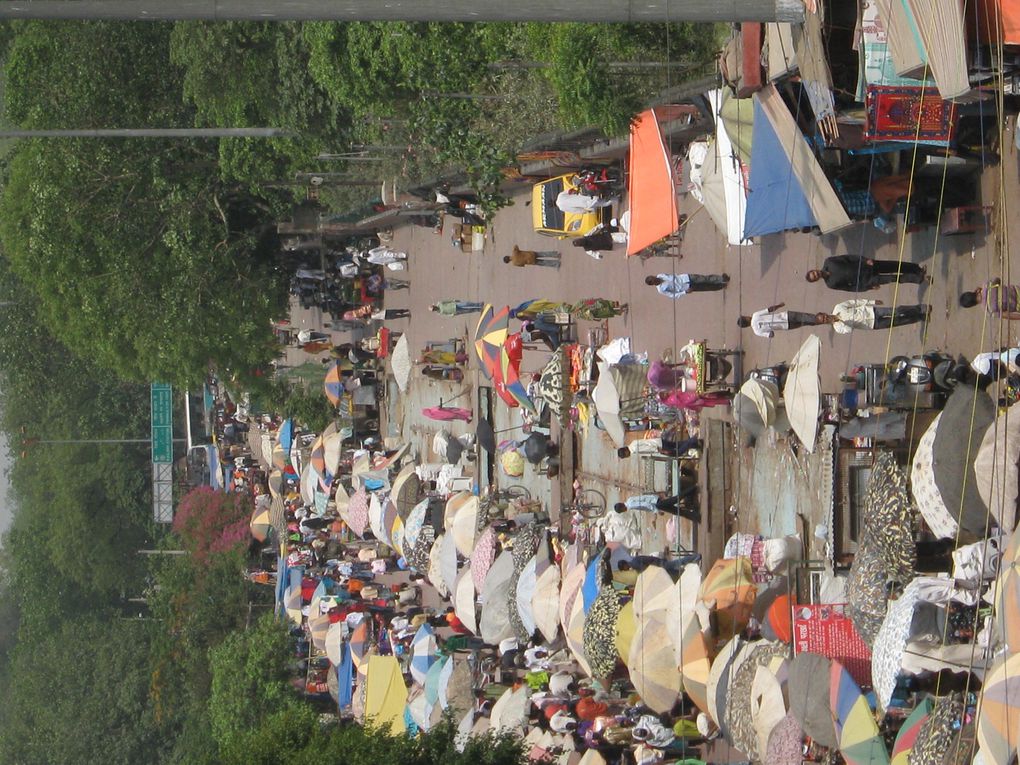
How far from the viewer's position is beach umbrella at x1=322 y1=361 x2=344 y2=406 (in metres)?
32.0

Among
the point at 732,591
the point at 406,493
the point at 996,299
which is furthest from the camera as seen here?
the point at 406,493

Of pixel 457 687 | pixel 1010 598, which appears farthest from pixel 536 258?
pixel 1010 598

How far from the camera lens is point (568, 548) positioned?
847 inches

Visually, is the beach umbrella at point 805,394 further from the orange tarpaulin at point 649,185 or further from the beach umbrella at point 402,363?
the beach umbrella at point 402,363

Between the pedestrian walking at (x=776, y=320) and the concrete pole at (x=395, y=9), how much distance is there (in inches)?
329

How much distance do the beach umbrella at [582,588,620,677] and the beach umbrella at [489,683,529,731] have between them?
265 cm

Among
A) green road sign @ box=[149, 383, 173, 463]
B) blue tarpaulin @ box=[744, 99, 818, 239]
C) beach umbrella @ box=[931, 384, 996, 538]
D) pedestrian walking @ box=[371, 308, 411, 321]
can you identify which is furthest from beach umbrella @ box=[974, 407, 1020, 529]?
green road sign @ box=[149, 383, 173, 463]

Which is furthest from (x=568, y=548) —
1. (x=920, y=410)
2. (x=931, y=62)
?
(x=931, y=62)

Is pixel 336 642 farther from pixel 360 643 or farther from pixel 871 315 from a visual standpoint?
pixel 871 315

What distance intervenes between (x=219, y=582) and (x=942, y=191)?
1181 inches

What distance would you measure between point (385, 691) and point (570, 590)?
26.4ft

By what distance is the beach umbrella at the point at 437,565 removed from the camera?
25453 millimetres

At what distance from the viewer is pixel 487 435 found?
25.7m

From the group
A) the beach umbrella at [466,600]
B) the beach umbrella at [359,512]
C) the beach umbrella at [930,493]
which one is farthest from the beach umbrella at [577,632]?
the beach umbrella at [359,512]
